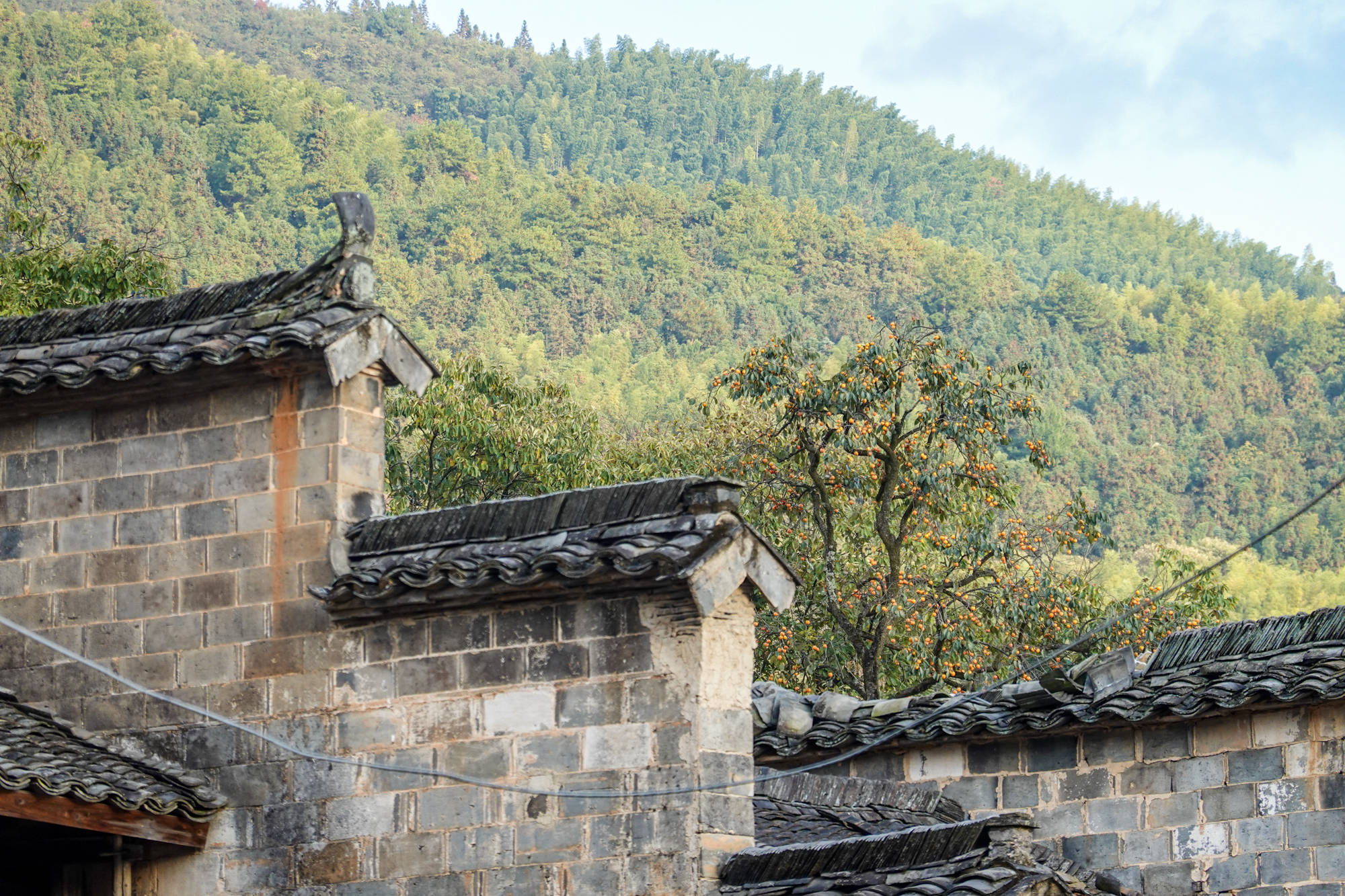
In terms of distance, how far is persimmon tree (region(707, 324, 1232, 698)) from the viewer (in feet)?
69.4

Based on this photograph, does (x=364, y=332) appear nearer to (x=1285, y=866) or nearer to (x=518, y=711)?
(x=518, y=711)

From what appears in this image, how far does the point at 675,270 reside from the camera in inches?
3580

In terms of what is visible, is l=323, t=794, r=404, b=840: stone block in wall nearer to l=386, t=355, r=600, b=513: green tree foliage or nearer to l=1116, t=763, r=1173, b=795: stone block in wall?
Answer: l=1116, t=763, r=1173, b=795: stone block in wall

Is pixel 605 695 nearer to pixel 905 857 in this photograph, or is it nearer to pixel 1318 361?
pixel 905 857

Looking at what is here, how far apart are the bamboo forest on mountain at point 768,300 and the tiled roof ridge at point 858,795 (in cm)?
835

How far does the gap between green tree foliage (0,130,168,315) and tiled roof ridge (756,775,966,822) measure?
37.3 feet

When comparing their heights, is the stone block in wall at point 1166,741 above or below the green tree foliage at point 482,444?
below

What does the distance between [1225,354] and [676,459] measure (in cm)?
6229

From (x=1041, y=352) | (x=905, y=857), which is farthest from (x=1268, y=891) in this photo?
(x=1041, y=352)

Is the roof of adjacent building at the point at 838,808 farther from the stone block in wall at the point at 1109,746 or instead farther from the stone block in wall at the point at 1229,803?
the stone block in wall at the point at 1229,803

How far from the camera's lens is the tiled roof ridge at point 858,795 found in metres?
12.2

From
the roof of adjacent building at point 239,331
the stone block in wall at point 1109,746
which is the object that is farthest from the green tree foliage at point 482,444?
the roof of adjacent building at point 239,331

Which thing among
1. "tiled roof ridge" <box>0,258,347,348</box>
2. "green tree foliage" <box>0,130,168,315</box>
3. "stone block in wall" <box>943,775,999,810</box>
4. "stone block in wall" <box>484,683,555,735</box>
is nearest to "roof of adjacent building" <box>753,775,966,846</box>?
"stone block in wall" <box>943,775,999,810</box>

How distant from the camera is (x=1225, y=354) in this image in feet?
273
